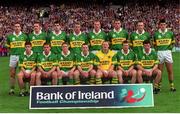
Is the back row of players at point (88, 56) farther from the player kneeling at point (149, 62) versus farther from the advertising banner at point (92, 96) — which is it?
the advertising banner at point (92, 96)

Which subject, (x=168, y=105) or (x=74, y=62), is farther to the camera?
(x=74, y=62)

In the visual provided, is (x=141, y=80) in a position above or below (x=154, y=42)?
below

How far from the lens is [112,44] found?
40.3 feet

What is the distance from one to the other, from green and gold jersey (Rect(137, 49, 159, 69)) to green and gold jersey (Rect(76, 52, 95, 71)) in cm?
104

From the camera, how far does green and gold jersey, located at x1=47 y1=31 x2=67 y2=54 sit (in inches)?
480

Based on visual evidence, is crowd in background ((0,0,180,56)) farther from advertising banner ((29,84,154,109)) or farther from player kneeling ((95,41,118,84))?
advertising banner ((29,84,154,109))

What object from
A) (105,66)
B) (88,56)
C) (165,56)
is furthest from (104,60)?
(165,56)

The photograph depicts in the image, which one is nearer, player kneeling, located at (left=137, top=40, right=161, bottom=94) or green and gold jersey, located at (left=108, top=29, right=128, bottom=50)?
player kneeling, located at (left=137, top=40, right=161, bottom=94)

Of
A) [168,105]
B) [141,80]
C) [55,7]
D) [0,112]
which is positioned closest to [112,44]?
[141,80]

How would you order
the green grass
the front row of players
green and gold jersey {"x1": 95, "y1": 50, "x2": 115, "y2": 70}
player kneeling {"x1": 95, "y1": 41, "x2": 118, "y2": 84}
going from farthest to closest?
1. green and gold jersey {"x1": 95, "y1": 50, "x2": 115, "y2": 70}
2. the front row of players
3. player kneeling {"x1": 95, "y1": 41, "x2": 118, "y2": 84}
4. the green grass

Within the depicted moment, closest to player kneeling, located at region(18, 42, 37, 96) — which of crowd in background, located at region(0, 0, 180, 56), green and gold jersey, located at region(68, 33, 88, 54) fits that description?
green and gold jersey, located at region(68, 33, 88, 54)

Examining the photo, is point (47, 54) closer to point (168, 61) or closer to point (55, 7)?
point (168, 61)

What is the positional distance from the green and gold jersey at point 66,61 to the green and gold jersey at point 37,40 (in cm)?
69

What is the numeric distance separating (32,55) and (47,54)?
347 mm
